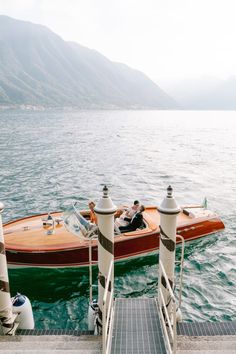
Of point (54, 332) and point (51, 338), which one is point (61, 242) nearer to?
point (54, 332)

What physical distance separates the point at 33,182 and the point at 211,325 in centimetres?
1903

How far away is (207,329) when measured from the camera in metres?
5.54

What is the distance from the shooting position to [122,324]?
5645 mm

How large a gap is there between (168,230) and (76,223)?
18.6 ft

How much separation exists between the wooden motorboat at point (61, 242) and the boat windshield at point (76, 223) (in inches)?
2.9

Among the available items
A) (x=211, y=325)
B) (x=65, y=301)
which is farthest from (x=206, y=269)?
(x=211, y=325)

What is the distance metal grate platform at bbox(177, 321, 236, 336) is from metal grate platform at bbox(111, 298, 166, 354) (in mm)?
423

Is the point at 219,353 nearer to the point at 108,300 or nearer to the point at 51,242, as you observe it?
the point at 108,300

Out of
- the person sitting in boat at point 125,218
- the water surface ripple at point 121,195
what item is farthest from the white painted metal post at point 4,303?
the person sitting in boat at point 125,218

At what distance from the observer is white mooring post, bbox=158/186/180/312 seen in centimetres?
573

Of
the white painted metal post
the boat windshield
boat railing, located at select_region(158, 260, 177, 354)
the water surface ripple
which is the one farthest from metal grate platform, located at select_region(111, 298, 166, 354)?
the boat windshield

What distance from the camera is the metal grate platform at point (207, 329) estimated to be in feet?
17.8

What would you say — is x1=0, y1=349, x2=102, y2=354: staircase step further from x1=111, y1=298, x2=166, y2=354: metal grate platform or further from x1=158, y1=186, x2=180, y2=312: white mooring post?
x1=158, y1=186, x2=180, y2=312: white mooring post

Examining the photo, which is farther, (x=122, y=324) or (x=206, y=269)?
(x=206, y=269)
